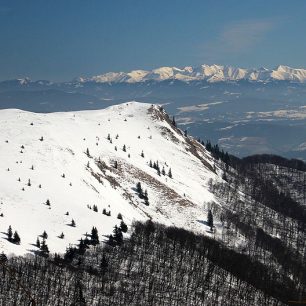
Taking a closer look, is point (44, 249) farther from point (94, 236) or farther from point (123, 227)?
point (123, 227)

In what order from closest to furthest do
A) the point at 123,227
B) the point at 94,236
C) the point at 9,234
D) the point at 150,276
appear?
1. the point at 9,234
2. the point at 150,276
3. the point at 94,236
4. the point at 123,227

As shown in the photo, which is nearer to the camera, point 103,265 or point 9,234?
point 9,234

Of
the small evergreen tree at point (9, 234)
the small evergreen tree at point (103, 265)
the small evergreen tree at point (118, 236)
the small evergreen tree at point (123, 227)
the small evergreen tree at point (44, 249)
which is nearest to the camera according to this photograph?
the small evergreen tree at point (44, 249)

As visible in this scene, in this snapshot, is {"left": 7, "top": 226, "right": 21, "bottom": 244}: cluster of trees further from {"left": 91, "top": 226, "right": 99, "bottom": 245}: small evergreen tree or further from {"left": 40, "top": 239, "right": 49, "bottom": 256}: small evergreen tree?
{"left": 91, "top": 226, "right": 99, "bottom": 245}: small evergreen tree

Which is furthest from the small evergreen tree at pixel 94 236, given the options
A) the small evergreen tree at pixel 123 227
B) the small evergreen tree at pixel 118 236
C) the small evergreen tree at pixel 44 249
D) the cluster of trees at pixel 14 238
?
the cluster of trees at pixel 14 238

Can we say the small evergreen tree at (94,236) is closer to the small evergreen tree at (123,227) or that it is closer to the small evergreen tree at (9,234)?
the small evergreen tree at (123,227)

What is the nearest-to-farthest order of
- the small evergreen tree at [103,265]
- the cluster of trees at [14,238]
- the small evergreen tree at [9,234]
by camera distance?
1. the cluster of trees at [14,238]
2. the small evergreen tree at [9,234]
3. the small evergreen tree at [103,265]

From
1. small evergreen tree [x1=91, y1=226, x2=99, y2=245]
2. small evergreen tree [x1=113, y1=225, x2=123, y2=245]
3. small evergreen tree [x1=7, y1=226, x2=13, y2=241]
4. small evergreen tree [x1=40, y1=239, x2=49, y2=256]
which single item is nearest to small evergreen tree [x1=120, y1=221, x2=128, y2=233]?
small evergreen tree [x1=113, y1=225, x2=123, y2=245]

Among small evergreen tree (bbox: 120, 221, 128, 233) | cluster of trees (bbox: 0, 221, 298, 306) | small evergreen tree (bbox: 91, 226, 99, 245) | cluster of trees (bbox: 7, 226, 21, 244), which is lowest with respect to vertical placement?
cluster of trees (bbox: 0, 221, 298, 306)

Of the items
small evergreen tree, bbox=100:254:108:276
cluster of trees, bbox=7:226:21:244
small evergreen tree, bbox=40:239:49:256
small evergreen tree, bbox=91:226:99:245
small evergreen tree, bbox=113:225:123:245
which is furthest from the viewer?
small evergreen tree, bbox=113:225:123:245

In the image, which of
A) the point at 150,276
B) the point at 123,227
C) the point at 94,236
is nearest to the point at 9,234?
the point at 94,236

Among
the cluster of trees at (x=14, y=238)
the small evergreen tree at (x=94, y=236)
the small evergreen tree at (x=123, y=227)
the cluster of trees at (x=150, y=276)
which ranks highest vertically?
the small evergreen tree at (x=123, y=227)
